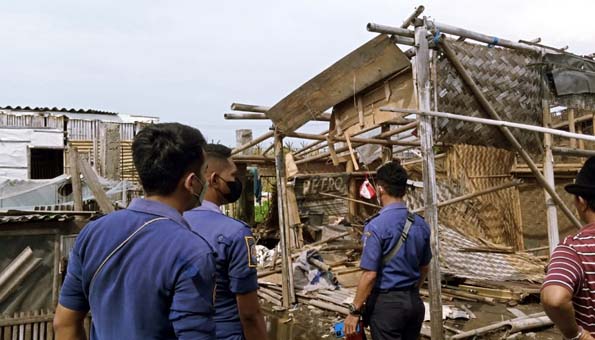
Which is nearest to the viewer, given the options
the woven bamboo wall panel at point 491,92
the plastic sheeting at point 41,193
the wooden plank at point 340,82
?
the woven bamboo wall panel at point 491,92

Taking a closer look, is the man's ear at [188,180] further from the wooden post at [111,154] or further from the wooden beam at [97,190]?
the wooden post at [111,154]

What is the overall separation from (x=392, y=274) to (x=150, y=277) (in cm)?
221

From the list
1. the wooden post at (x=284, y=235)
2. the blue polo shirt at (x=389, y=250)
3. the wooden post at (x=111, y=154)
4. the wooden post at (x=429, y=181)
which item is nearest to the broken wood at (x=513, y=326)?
the wooden post at (x=429, y=181)

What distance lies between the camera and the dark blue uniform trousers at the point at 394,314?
3.26 meters

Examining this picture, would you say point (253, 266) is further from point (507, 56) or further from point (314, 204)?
point (314, 204)

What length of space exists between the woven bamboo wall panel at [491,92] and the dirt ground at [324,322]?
2.17 m

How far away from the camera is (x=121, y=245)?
1541 millimetres

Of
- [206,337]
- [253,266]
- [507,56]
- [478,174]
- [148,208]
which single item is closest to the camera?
[206,337]

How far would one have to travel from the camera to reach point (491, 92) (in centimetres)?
458

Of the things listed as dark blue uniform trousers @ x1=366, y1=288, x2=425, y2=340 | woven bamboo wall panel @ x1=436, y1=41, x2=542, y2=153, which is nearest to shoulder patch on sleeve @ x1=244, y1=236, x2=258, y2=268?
dark blue uniform trousers @ x1=366, y1=288, x2=425, y2=340

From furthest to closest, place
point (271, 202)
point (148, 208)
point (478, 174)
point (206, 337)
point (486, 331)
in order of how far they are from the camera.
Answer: point (271, 202) → point (478, 174) → point (486, 331) → point (148, 208) → point (206, 337)

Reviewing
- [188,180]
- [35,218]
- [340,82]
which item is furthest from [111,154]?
[188,180]

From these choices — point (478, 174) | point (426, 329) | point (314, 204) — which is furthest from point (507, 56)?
point (314, 204)

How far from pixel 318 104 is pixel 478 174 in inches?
215
